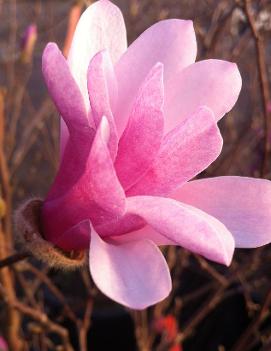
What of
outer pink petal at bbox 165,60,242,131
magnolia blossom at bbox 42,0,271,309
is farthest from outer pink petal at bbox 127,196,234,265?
outer pink petal at bbox 165,60,242,131

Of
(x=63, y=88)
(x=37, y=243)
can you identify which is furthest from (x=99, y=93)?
(x=37, y=243)

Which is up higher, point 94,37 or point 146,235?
point 94,37

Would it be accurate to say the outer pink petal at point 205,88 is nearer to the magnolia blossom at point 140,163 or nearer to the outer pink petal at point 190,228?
the magnolia blossom at point 140,163

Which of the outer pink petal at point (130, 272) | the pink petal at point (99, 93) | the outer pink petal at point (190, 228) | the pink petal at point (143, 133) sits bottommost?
the outer pink petal at point (130, 272)

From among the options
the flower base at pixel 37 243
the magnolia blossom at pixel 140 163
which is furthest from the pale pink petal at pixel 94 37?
the flower base at pixel 37 243

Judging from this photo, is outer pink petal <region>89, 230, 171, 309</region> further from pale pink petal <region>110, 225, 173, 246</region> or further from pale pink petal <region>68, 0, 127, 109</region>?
pale pink petal <region>68, 0, 127, 109</region>

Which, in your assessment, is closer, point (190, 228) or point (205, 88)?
point (190, 228)

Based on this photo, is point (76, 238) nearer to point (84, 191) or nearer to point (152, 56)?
point (84, 191)
